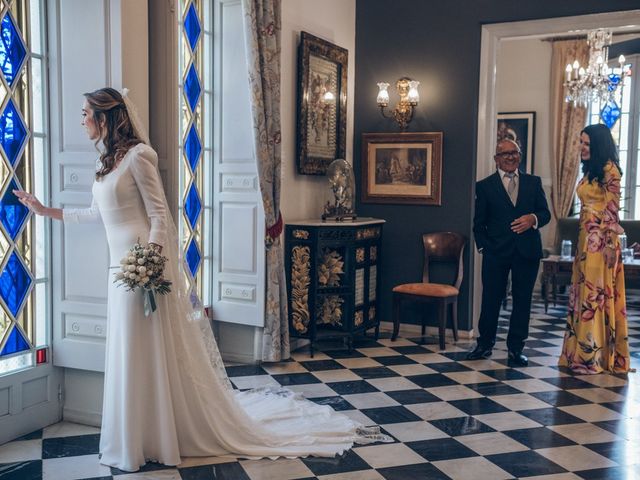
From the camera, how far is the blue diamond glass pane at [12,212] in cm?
373

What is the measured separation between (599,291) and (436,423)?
2.02m

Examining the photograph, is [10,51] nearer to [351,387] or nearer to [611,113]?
[351,387]

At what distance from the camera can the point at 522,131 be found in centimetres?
962

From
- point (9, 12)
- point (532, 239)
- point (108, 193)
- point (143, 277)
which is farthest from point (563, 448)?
point (9, 12)

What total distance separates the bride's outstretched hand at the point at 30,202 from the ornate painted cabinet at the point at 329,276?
244 cm

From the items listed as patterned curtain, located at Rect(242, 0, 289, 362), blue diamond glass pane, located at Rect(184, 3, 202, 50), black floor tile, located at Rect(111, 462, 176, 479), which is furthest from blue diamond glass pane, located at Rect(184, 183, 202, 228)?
black floor tile, located at Rect(111, 462, 176, 479)

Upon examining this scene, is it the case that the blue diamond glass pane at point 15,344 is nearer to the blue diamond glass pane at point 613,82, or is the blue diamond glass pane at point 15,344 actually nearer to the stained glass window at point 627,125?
the blue diamond glass pane at point 613,82

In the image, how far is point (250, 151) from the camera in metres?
5.34

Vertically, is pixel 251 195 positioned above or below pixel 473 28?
below

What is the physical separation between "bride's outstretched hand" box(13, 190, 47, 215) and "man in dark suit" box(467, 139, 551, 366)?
3321mm

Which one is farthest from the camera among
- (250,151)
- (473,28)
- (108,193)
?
(473,28)

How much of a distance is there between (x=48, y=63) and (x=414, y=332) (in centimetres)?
418

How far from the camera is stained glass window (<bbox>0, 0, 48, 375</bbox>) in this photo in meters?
3.73

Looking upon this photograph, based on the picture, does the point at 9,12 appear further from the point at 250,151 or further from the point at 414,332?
the point at 414,332
